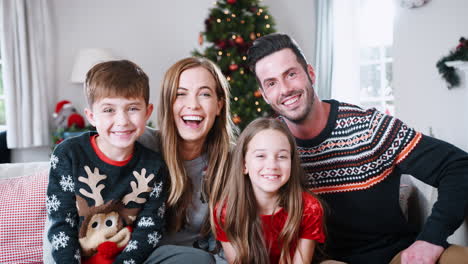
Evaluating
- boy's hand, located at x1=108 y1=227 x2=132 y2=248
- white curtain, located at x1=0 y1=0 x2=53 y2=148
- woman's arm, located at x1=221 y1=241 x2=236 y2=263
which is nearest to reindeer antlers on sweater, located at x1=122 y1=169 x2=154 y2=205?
boy's hand, located at x1=108 y1=227 x2=132 y2=248

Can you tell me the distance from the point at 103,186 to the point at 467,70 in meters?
3.10

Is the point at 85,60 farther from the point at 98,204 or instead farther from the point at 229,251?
the point at 229,251

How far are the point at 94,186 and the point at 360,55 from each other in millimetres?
4156

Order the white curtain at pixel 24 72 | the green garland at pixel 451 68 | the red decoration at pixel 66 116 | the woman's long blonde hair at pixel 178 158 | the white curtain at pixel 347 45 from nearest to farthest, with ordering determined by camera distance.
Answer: the woman's long blonde hair at pixel 178 158
the green garland at pixel 451 68
the white curtain at pixel 24 72
the red decoration at pixel 66 116
the white curtain at pixel 347 45

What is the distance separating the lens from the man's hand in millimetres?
1329

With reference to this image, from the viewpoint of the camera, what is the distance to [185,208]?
1627mm

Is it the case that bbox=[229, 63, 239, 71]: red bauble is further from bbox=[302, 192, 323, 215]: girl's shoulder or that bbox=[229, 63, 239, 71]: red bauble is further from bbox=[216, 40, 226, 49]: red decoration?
bbox=[302, 192, 323, 215]: girl's shoulder

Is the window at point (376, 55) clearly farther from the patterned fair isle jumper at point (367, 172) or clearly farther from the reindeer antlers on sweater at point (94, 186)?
the reindeer antlers on sweater at point (94, 186)

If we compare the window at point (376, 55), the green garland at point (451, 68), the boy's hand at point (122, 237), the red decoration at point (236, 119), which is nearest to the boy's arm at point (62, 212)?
the boy's hand at point (122, 237)

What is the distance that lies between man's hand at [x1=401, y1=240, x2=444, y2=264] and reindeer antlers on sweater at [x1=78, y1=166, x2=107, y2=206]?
1.08 meters

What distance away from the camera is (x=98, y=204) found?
1.43 metres

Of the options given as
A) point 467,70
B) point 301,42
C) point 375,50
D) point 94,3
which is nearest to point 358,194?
point 467,70

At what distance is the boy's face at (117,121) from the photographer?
4.75 ft

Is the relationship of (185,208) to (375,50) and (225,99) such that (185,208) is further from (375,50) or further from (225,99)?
(375,50)
